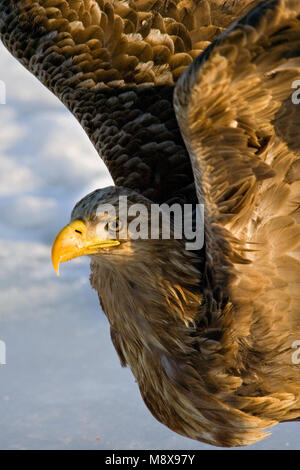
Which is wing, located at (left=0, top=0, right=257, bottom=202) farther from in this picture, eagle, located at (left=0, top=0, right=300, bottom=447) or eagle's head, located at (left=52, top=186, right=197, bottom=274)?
eagle's head, located at (left=52, top=186, right=197, bottom=274)

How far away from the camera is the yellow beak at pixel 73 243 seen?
14.9ft

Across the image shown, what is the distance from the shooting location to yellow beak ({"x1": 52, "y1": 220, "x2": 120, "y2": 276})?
455cm

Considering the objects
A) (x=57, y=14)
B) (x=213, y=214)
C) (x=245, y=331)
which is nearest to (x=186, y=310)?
(x=245, y=331)

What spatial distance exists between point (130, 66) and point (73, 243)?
1951mm

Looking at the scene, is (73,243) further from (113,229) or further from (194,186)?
(194,186)

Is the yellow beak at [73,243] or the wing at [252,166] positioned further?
the yellow beak at [73,243]

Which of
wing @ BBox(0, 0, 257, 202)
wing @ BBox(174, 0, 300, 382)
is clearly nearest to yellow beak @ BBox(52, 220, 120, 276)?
wing @ BBox(174, 0, 300, 382)

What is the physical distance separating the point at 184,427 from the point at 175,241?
5.06ft

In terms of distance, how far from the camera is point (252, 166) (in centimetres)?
440

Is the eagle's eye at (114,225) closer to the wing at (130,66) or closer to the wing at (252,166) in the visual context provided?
the wing at (252,166)

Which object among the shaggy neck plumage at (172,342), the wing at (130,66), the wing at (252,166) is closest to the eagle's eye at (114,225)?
the shaggy neck plumage at (172,342)

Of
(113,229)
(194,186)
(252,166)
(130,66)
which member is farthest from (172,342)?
(130,66)

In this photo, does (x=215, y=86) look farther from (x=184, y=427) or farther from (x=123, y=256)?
(x=184, y=427)

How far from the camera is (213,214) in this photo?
446 cm
